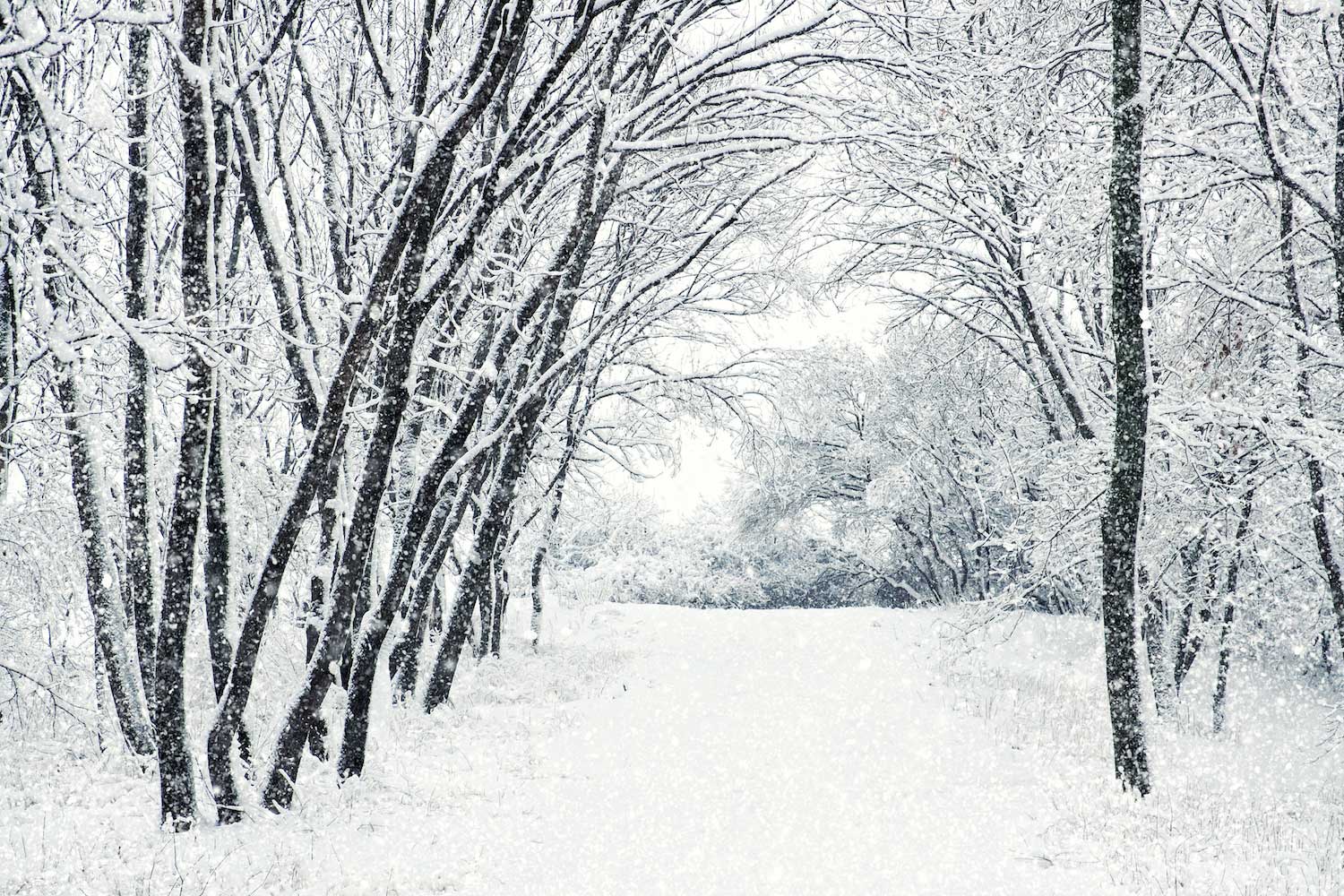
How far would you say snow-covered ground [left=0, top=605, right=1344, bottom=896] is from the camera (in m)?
4.21

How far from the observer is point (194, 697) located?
10344 millimetres

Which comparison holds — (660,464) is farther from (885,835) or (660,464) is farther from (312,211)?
(885,835)

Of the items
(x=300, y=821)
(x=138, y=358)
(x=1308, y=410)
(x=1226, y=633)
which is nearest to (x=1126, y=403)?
(x=1308, y=410)

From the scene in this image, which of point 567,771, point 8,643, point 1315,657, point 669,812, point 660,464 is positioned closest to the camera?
point 669,812

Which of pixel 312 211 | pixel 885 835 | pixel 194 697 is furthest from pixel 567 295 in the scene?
pixel 194 697

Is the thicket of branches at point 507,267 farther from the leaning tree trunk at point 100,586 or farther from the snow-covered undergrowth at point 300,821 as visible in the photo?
the snow-covered undergrowth at point 300,821

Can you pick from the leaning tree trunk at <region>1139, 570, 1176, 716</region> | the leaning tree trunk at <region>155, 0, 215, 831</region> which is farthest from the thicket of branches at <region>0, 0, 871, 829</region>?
the leaning tree trunk at <region>1139, 570, 1176, 716</region>

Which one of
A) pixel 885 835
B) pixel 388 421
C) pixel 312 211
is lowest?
pixel 885 835

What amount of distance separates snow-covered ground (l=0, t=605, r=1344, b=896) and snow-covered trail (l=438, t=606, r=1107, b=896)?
0.07ft

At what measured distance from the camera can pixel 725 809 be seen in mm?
5594

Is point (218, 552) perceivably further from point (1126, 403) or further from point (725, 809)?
point (1126, 403)

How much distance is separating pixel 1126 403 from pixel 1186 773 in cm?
392

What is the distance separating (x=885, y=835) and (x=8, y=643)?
8083mm

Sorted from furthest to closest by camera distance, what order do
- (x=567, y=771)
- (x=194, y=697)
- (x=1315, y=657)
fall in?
(x=1315, y=657) → (x=194, y=697) → (x=567, y=771)
